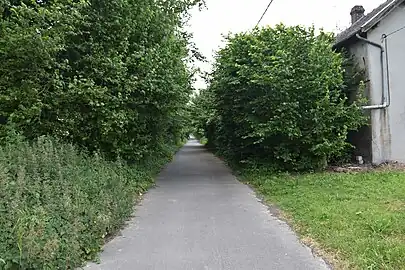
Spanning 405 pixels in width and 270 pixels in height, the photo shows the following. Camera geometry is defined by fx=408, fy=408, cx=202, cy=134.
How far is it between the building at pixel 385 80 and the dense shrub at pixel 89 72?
718 centimetres

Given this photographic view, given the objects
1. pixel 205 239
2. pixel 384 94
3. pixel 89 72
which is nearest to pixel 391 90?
pixel 384 94

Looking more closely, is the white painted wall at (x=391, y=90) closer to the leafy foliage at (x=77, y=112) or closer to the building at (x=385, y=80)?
the building at (x=385, y=80)

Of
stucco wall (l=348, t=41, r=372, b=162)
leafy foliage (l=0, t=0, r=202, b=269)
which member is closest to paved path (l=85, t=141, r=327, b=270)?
leafy foliage (l=0, t=0, r=202, b=269)

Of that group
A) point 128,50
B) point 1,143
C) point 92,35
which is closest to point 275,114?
point 128,50

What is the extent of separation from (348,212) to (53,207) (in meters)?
5.08

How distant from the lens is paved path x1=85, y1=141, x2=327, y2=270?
5080 mm

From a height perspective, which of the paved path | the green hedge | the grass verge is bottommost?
the paved path

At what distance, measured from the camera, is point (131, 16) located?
10.8m

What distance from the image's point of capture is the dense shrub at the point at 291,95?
12.8 m

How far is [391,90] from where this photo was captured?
1481 centimetres

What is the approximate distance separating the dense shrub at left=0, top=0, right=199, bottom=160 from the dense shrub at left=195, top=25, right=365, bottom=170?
2.75 m

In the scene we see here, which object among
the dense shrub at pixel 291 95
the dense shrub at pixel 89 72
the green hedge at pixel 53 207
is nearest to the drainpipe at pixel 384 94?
the dense shrub at pixel 291 95

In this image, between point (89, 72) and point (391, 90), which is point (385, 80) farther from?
point (89, 72)

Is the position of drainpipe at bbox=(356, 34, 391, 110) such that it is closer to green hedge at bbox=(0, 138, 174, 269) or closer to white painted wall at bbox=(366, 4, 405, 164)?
white painted wall at bbox=(366, 4, 405, 164)
